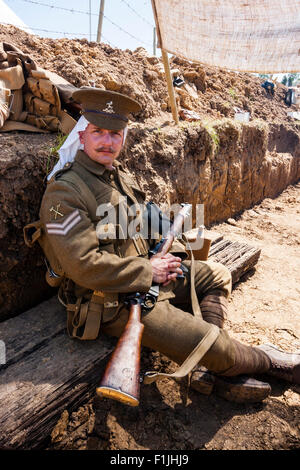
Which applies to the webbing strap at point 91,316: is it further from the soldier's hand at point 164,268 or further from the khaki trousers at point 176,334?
the soldier's hand at point 164,268

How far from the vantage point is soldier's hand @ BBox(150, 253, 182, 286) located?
219 cm

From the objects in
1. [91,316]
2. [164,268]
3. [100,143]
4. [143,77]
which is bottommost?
[91,316]

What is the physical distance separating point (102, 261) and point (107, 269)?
60 millimetres

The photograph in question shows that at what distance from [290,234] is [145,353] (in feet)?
14.4

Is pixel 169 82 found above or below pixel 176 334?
above

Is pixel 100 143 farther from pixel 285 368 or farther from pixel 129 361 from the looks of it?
pixel 285 368

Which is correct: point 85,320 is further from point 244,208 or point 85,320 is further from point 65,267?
point 244,208

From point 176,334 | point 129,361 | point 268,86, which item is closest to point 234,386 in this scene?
point 176,334

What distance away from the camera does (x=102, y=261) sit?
1.90 metres

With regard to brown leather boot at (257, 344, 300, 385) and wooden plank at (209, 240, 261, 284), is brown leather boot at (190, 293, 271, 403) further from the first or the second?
wooden plank at (209, 240, 261, 284)

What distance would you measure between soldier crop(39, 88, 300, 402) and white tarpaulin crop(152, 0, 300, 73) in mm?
2484

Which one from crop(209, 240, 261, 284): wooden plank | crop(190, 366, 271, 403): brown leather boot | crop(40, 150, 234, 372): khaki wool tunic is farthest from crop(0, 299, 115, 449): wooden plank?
crop(209, 240, 261, 284): wooden plank
